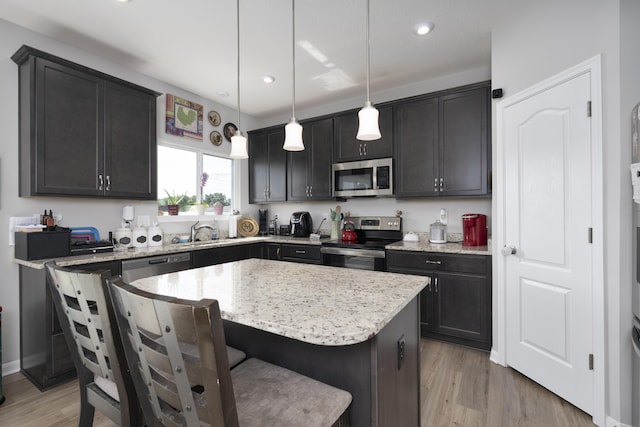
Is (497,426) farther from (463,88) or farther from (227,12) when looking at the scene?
(227,12)

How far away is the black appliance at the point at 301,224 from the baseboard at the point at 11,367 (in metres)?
2.85

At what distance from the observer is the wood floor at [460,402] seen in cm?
173

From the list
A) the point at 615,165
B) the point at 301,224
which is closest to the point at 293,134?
the point at 615,165

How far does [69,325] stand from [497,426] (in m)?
2.23

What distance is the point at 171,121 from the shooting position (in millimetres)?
3461

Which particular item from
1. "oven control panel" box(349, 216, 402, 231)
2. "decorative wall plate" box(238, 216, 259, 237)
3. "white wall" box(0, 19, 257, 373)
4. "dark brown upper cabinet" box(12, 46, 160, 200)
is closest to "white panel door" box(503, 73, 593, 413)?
"oven control panel" box(349, 216, 402, 231)

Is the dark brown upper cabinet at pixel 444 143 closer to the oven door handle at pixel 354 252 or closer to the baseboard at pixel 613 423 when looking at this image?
the oven door handle at pixel 354 252

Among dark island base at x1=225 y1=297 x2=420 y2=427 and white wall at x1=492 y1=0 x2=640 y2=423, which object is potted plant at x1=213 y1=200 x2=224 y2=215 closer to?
dark island base at x1=225 y1=297 x2=420 y2=427

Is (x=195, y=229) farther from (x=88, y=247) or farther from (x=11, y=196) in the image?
(x=11, y=196)

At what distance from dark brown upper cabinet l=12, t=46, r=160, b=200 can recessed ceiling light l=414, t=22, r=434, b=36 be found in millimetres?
2546

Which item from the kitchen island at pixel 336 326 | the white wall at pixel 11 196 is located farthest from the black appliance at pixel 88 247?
the kitchen island at pixel 336 326

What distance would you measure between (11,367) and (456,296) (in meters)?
3.70

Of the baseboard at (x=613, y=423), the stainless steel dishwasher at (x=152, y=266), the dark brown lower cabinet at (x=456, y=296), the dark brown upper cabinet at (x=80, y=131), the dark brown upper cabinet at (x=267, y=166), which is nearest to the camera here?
the baseboard at (x=613, y=423)

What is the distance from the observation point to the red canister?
111 inches
